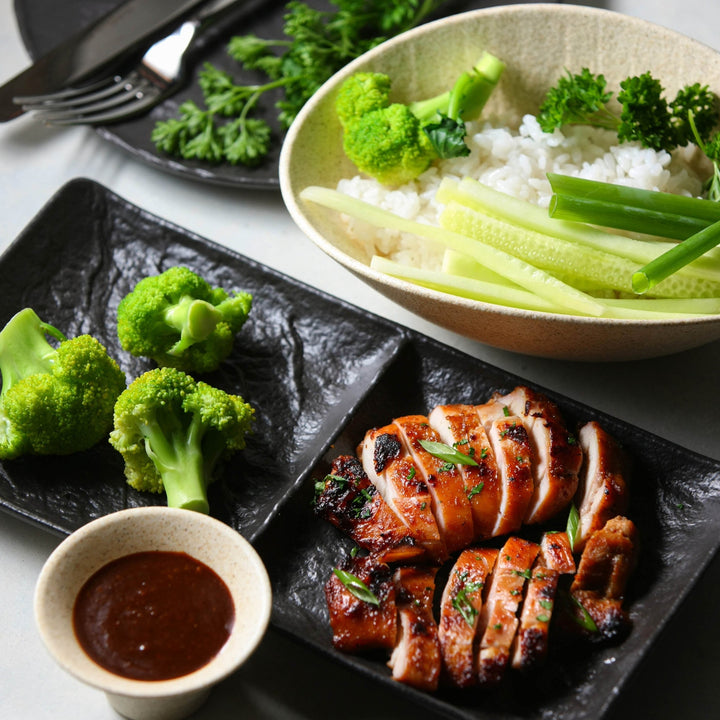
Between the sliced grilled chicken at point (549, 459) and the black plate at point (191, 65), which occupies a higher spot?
the black plate at point (191, 65)

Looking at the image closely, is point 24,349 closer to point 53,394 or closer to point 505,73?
point 53,394

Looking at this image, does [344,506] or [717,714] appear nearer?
[717,714]

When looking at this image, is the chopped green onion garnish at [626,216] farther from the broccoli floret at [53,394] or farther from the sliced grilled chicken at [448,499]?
the broccoli floret at [53,394]

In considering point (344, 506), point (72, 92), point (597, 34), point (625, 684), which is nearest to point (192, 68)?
point (72, 92)

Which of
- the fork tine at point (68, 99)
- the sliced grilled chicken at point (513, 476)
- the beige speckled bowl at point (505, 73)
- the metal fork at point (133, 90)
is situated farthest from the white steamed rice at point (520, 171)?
the fork tine at point (68, 99)

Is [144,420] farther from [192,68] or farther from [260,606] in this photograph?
[192,68]
